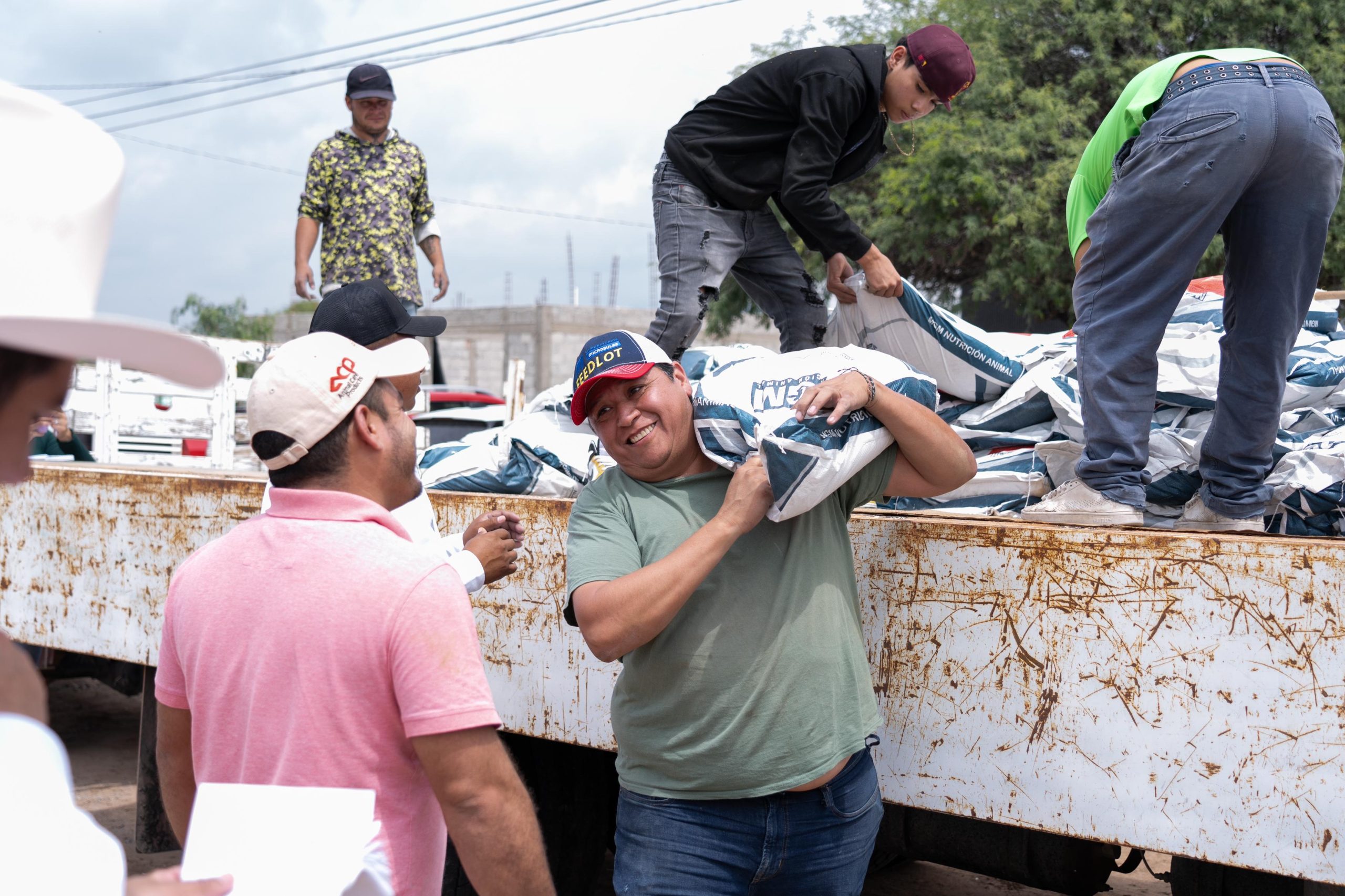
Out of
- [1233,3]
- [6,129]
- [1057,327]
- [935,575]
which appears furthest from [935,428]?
[1057,327]

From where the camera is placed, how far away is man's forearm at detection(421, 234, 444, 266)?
5.29m

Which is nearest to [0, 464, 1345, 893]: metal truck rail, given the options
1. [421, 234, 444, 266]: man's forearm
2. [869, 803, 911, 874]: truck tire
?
[869, 803, 911, 874]: truck tire

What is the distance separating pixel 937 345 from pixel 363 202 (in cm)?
268

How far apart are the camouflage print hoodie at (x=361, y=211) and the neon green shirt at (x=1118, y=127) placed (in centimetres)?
285

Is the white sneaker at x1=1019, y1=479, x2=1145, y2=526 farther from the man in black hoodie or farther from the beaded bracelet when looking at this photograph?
the man in black hoodie

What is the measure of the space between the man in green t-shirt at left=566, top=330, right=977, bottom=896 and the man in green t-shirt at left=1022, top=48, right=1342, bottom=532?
0.55 metres

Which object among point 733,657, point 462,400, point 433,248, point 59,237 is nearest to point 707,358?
point 733,657

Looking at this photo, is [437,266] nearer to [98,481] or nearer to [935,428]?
[98,481]

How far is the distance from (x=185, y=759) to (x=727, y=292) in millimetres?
14800

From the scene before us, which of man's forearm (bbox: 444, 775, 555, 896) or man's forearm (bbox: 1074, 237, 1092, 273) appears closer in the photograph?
man's forearm (bbox: 444, 775, 555, 896)

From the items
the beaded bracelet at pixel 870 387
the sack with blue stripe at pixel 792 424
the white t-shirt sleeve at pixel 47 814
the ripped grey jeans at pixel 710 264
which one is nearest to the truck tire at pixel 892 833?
the sack with blue stripe at pixel 792 424

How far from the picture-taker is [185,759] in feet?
6.33

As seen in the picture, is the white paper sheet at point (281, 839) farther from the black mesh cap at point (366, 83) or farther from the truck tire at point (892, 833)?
the black mesh cap at point (366, 83)

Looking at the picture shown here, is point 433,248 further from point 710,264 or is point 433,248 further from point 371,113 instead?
point 710,264
